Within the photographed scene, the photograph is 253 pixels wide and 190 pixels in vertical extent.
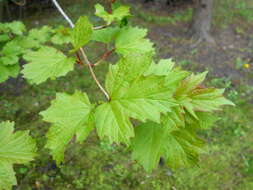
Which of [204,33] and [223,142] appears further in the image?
[204,33]

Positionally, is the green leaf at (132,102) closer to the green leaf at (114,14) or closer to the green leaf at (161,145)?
the green leaf at (161,145)

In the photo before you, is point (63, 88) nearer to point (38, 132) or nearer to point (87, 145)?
point (38, 132)

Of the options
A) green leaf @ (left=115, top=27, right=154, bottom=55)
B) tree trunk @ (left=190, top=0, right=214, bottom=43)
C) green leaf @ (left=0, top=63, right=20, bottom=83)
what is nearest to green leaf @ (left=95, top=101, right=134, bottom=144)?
green leaf @ (left=115, top=27, right=154, bottom=55)

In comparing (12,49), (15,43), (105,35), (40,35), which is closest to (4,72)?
(12,49)

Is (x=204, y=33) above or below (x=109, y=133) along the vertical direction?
below

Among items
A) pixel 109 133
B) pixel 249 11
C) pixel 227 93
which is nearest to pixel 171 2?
pixel 249 11

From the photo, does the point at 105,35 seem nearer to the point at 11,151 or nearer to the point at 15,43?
the point at 11,151

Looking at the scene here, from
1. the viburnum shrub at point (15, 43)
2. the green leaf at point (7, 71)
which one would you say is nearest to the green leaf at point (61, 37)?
the viburnum shrub at point (15, 43)
